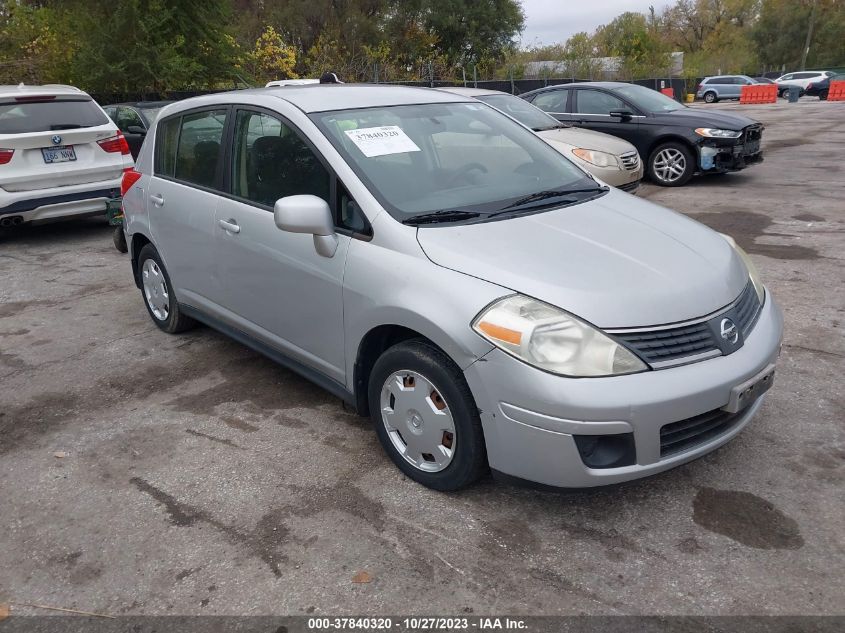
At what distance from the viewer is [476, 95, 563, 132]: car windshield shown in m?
9.67

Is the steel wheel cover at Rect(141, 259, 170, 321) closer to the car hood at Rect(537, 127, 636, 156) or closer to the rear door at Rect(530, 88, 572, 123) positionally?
the car hood at Rect(537, 127, 636, 156)

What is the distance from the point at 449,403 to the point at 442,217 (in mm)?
887

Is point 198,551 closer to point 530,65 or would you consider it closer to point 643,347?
point 643,347

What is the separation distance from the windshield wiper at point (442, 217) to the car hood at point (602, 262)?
0.08 meters

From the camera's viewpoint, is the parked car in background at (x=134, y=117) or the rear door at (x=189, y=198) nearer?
the rear door at (x=189, y=198)

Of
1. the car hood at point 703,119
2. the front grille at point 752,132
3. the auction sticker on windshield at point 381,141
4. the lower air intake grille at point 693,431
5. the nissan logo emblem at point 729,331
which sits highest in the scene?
the auction sticker on windshield at point 381,141

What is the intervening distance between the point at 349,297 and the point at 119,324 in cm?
306

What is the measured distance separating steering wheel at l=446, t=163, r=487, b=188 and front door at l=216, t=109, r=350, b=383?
61 centimetres

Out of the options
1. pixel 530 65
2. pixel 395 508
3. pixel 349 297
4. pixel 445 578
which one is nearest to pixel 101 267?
pixel 349 297

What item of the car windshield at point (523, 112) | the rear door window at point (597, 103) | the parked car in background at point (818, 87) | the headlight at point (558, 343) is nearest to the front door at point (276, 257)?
the headlight at point (558, 343)

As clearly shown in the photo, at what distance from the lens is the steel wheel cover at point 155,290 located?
517 cm

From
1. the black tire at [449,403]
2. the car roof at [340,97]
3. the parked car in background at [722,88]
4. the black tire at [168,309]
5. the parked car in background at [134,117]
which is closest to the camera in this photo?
the black tire at [449,403]

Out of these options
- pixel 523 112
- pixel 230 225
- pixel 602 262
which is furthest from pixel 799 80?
pixel 602 262

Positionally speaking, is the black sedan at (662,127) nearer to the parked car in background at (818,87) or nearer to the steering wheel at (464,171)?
the steering wheel at (464,171)
